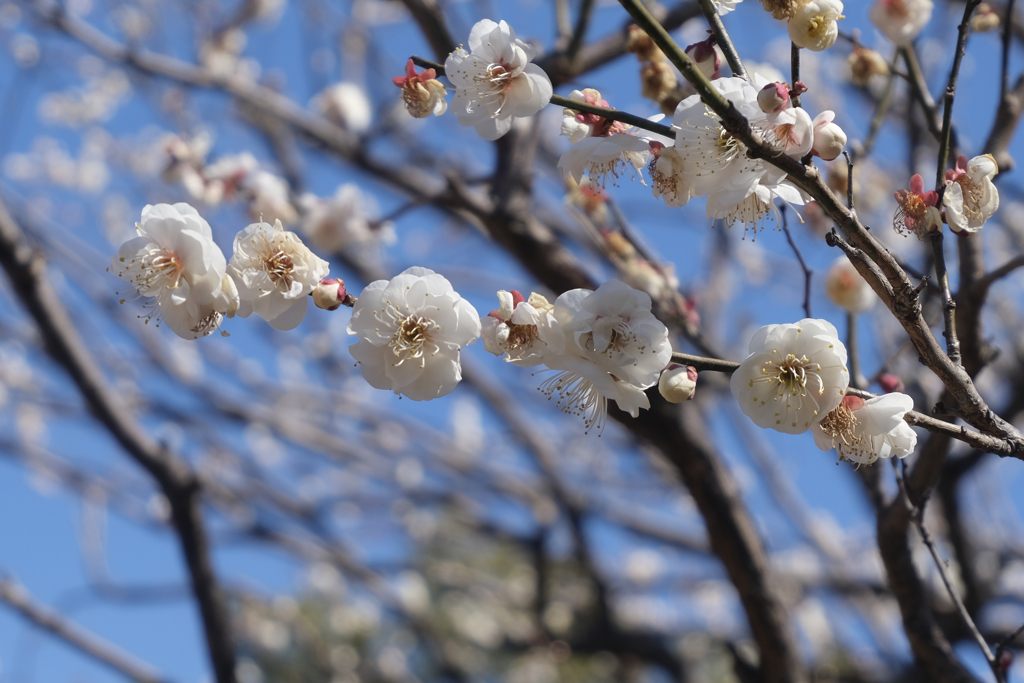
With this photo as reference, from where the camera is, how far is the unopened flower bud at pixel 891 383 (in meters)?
1.14

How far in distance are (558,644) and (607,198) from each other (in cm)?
258

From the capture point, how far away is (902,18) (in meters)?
1.53

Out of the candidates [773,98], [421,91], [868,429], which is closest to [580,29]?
[421,91]

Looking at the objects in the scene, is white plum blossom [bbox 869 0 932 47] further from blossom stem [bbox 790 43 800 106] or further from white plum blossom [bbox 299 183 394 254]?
white plum blossom [bbox 299 183 394 254]

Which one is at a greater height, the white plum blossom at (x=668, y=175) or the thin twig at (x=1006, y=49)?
the thin twig at (x=1006, y=49)

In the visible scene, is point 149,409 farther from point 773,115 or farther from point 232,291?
point 773,115

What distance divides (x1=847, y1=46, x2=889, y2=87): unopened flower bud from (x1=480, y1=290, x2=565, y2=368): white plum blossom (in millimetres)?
1127

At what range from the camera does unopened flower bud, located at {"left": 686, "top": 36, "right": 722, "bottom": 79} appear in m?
1.05

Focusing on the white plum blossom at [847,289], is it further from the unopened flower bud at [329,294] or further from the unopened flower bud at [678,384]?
the unopened flower bud at [329,294]

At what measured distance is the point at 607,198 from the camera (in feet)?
5.39

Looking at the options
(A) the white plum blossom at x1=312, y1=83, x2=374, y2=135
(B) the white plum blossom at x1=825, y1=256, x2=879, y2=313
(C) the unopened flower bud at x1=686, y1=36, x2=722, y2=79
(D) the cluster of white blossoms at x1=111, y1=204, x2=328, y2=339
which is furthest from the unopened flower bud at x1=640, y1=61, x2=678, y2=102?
(A) the white plum blossom at x1=312, y1=83, x2=374, y2=135

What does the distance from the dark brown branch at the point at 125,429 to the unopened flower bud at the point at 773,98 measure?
6.06ft

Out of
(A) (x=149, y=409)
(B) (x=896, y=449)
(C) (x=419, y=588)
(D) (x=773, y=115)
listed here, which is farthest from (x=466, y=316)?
(C) (x=419, y=588)

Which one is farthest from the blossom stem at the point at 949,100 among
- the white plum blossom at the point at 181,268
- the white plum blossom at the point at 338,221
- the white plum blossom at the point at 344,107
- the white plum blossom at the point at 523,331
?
the white plum blossom at the point at 344,107
